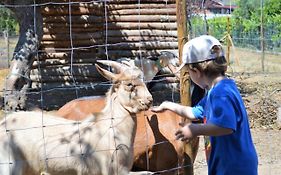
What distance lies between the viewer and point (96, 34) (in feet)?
45.4

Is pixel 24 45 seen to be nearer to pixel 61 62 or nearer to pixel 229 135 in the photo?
pixel 61 62

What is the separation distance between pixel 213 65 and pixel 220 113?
30 cm

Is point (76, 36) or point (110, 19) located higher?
point (110, 19)

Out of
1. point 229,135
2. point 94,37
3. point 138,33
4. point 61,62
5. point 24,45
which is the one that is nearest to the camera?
point 229,135

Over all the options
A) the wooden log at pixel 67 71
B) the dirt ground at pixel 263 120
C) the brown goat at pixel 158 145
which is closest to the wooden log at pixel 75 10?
the wooden log at pixel 67 71

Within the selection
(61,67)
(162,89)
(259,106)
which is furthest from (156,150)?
(61,67)

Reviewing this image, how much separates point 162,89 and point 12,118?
8709 mm

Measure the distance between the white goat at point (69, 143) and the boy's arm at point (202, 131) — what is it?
1388mm

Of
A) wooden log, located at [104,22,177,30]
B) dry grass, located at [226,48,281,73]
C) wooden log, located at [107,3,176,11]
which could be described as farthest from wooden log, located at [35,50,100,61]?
dry grass, located at [226,48,281,73]

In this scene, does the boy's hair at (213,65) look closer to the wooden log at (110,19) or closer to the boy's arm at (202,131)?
the boy's arm at (202,131)

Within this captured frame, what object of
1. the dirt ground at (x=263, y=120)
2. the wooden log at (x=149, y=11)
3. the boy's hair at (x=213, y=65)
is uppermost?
the wooden log at (x=149, y=11)

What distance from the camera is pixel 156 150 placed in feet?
15.4

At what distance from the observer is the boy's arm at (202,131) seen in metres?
2.86

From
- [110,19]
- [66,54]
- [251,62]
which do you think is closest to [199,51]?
[110,19]
